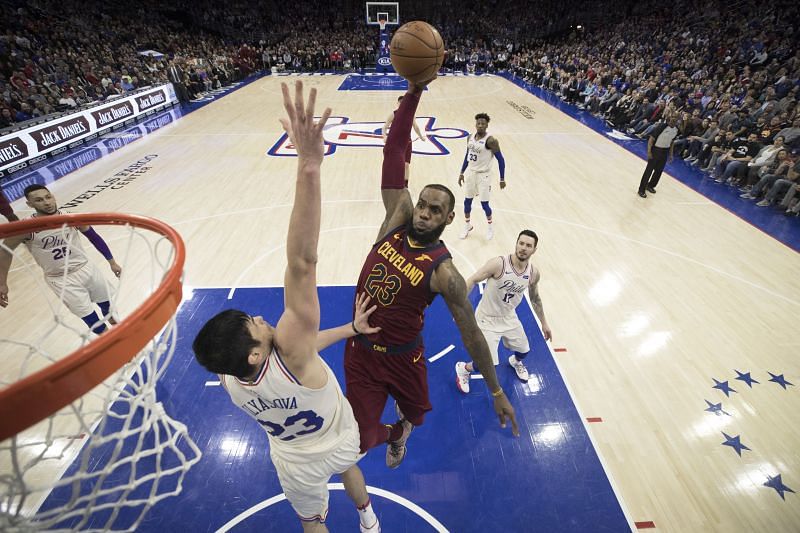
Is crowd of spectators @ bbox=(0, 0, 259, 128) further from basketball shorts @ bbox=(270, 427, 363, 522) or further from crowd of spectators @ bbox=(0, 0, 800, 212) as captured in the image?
basketball shorts @ bbox=(270, 427, 363, 522)

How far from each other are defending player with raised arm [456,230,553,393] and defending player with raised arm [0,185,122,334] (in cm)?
340

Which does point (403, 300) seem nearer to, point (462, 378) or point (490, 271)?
point (490, 271)

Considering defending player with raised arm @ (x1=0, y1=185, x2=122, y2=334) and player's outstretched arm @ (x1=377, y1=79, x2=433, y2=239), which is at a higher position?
player's outstretched arm @ (x1=377, y1=79, x2=433, y2=239)

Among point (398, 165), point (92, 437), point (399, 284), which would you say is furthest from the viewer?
point (398, 165)

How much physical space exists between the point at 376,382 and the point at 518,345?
180cm

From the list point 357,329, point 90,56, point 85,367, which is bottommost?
point 90,56

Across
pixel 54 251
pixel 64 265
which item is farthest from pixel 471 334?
pixel 64 265

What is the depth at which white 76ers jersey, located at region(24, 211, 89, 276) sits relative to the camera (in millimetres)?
3506

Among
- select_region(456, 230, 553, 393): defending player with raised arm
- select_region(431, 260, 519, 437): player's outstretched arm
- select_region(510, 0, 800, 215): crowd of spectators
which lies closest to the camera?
select_region(431, 260, 519, 437): player's outstretched arm

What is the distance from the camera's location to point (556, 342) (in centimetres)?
465

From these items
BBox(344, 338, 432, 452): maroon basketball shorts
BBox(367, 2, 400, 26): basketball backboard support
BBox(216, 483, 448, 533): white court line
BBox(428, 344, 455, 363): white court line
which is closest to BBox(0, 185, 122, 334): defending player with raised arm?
BBox(216, 483, 448, 533): white court line

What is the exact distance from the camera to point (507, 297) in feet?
12.4

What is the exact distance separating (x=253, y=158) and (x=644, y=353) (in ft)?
31.0

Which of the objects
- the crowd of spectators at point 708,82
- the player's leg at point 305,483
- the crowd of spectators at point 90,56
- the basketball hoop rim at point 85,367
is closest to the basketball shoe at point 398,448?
the player's leg at point 305,483
